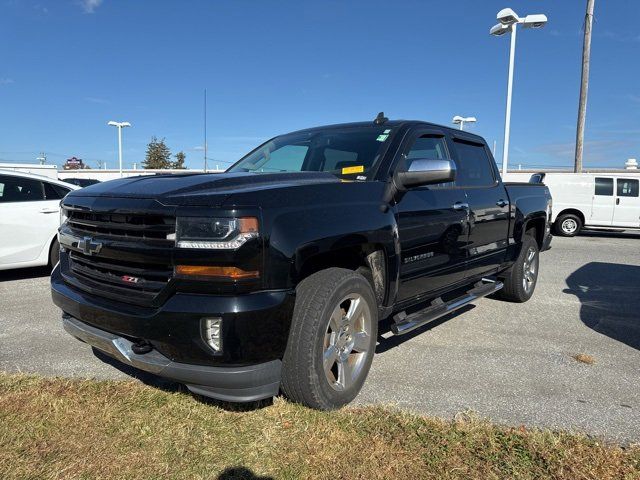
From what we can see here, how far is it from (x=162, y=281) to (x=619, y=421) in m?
2.78

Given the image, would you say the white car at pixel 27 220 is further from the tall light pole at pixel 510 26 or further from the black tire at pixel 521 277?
the tall light pole at pixel 510 26

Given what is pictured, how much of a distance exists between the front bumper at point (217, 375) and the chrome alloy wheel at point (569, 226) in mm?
14150

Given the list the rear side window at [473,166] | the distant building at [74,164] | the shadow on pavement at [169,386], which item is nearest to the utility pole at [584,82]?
the rear side window at [473,166]

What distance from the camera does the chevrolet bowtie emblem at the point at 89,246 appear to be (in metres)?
2.77

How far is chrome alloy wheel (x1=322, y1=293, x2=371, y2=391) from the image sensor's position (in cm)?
288

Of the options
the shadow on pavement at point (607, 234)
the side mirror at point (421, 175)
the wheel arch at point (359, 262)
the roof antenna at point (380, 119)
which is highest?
the roof antenna at point (380, 119)

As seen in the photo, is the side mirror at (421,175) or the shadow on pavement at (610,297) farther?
the shadow on pavement at (610,297)

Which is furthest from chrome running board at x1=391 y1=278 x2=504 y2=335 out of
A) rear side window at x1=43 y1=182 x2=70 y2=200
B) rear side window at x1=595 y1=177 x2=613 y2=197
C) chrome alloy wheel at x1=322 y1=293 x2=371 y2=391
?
rear side window at x1=595 y1=177 x2=613 y2=197

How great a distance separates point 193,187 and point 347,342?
4.31 feet

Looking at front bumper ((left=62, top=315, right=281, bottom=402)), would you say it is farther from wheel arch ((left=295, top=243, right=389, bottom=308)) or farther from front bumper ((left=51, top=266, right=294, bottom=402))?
wheel arch ((left=295, top=243, right=389, bottom=308))

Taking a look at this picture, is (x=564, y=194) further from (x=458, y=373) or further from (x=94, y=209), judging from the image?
(x=94, y=209)

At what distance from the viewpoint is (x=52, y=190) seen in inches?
275

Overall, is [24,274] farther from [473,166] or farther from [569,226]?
[569,226]

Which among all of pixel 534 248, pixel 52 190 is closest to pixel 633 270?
pixel 534 248
